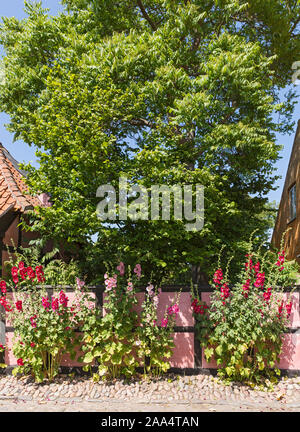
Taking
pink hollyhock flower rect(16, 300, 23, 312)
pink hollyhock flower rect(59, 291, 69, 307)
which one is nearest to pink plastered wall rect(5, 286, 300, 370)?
pink hollyhock flower rect(59, 291, 69, 307)

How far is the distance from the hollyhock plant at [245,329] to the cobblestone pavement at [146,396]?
329 mm

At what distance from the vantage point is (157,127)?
799 centimetres

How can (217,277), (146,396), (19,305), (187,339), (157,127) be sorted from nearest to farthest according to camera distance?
(146,396) < (19,305) < (217,277) < (187,339) < (157,127)

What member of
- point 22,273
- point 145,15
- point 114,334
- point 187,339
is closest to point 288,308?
point 187,339

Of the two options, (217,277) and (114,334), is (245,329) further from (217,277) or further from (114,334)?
(114,334)

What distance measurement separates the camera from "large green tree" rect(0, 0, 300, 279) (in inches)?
268

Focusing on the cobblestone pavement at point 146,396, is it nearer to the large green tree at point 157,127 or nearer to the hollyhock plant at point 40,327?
the hollyhock plant at point 40,327

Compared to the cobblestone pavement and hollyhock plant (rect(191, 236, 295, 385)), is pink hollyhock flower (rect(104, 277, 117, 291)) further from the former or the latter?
the cobblestone pavement

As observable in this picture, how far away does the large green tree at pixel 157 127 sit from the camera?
22.3 ft

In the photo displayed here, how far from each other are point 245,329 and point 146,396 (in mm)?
2063

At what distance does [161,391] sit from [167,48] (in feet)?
24.8

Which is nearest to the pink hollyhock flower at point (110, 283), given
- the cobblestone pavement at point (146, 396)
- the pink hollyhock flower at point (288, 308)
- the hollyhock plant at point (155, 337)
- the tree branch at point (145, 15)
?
the hollyhock plant at point (155, 337)

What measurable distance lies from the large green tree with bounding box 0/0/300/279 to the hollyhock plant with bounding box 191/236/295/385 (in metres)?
1.39

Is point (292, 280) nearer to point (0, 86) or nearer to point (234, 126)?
point (234, 126)
